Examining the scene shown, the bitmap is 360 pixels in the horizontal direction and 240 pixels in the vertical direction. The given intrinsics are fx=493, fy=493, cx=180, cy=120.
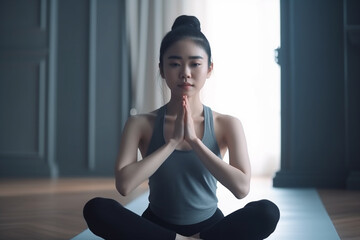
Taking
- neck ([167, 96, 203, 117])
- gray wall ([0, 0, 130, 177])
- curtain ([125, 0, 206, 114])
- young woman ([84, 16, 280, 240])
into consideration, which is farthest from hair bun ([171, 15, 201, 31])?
gray wall ([0, 0, 130, 177])

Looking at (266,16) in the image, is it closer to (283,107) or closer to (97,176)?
(283,107)

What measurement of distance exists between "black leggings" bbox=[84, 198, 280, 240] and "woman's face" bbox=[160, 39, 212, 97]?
0.36 meters

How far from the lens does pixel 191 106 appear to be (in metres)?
1.39

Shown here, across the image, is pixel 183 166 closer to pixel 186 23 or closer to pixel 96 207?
pixel 96 207

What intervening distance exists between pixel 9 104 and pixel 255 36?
7.44ft

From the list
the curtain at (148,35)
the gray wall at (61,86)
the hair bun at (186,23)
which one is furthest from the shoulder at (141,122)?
the gray wall at (61,86)

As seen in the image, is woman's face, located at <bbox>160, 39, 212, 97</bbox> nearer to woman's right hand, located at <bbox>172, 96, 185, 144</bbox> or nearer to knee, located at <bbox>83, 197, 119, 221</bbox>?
woman's right hand, located at <bbox>172, 96, 185, 144</bbox>

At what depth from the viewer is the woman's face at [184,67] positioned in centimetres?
131

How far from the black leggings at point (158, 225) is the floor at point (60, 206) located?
0.44 metres

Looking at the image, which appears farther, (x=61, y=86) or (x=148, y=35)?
(x=61, y=86)

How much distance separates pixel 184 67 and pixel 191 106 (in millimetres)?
130

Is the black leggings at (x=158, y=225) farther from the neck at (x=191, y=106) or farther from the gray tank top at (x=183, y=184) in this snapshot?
the neck at (x=191, y=106)

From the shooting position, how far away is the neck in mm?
1377

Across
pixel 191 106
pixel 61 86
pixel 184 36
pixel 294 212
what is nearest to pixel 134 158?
pixel 191 106
